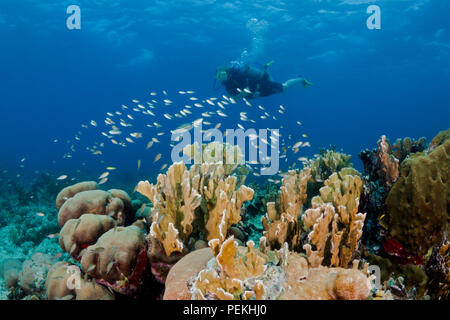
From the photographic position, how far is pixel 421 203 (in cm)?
368

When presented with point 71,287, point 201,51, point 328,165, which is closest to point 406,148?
point 328,165

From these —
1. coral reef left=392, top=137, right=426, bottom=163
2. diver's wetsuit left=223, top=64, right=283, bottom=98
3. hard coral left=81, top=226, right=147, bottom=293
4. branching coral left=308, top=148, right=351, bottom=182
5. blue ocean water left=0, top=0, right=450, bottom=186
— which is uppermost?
blue ocean water left=0, top=0, right=450, bottom=186

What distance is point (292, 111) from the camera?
123 m

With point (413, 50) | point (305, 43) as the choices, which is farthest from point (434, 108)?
point (305, 43)

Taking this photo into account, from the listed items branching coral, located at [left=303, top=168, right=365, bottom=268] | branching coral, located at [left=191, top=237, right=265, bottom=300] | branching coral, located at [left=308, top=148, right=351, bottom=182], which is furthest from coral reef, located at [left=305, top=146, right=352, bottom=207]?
branching coral, located at [left=191, top=237, right=265, bottom=300]

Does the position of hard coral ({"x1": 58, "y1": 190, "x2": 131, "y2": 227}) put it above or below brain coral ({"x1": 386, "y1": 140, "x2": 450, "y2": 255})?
below

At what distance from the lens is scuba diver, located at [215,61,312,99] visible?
41.6 ft

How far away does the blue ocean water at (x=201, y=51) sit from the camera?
31.0 meters

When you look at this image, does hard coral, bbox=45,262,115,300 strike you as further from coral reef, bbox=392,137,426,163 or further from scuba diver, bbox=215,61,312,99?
scuba diver, bbox=215,61,312,99

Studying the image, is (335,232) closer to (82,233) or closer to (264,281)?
(264,281)

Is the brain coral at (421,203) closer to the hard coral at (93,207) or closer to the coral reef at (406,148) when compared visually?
the coral reef at (406,148)

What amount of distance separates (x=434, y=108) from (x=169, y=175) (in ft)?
420
